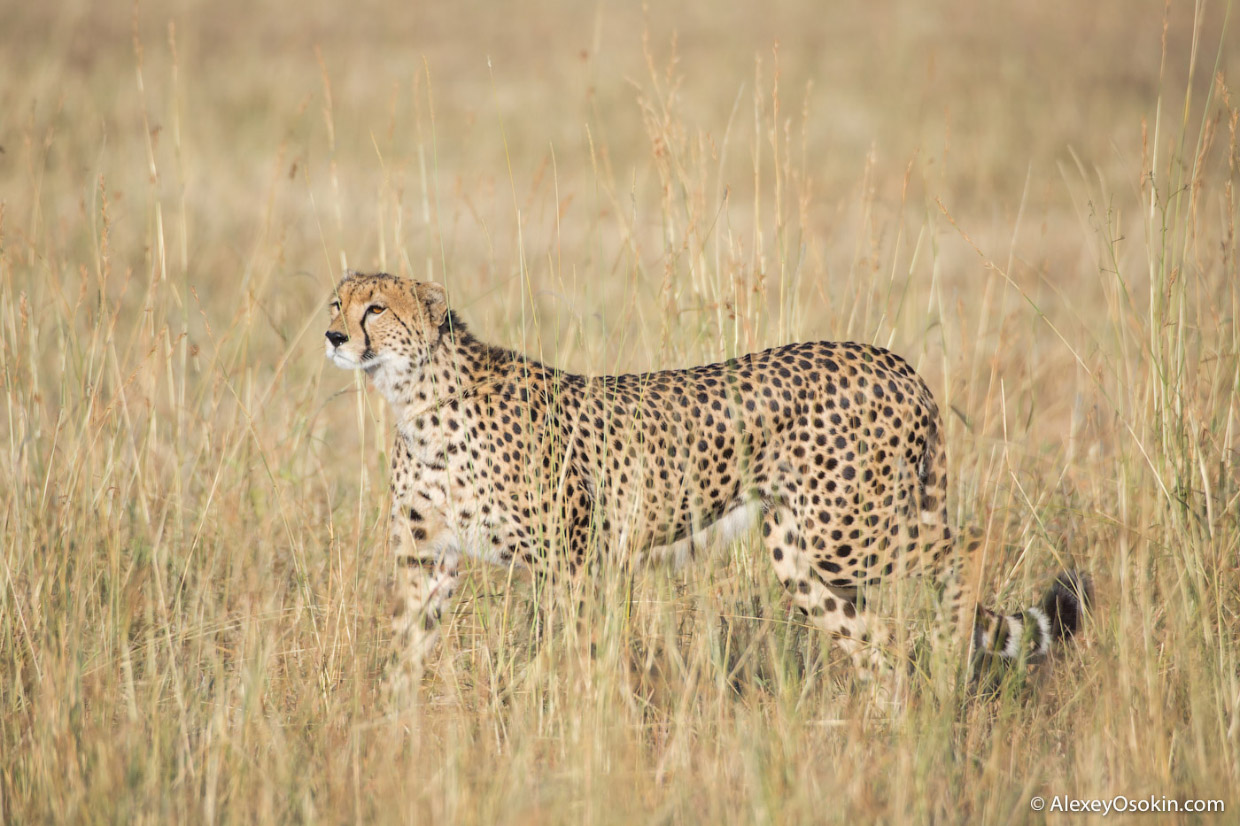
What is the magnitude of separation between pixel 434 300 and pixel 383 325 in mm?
174

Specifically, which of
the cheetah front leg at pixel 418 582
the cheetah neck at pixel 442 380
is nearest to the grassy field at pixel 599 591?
the cheetah front leg at pixel 418 582

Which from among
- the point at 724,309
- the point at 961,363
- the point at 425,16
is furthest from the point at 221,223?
the point at 425,16

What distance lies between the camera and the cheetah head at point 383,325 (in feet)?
10.5

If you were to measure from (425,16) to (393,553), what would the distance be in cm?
1662

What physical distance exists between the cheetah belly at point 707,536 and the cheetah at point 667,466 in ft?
0.04

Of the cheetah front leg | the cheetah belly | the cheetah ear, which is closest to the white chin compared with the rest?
the cheetah ear

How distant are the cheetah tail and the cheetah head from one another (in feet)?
5.65

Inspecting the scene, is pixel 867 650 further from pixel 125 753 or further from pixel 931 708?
pixel 125 753

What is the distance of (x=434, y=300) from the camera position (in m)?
3.34

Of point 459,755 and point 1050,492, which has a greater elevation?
point 1050,492

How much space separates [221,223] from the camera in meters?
8.77

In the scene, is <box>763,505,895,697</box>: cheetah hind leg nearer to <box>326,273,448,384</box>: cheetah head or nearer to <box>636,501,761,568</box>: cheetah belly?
<box>636,501,761,568</box>: cheetah belly

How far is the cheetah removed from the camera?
10.5 ft

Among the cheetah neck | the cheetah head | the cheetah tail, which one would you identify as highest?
the cheetah head
